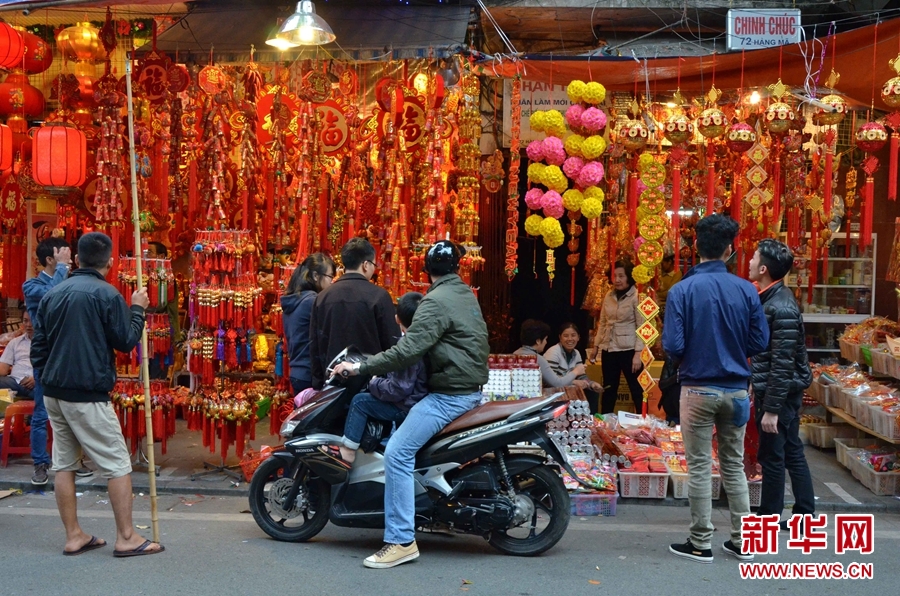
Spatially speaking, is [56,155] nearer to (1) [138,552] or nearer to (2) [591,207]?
(1) [138,552]

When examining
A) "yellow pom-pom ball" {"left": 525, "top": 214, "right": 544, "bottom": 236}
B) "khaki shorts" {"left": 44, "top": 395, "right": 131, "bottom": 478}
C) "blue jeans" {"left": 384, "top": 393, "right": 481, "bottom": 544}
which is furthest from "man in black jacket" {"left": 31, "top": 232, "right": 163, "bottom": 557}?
"yellow pom-pom ball" {"left": 525, "top": 214, "right": 544, "bottom": 236}

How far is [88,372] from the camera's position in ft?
15.2

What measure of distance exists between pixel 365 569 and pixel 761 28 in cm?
520

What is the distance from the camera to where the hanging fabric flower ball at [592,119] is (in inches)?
263

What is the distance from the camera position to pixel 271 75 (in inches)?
304

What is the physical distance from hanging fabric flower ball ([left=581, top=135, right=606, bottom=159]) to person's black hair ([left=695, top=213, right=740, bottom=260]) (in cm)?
216

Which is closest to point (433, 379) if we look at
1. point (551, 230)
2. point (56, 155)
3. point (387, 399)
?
point (387, 399)

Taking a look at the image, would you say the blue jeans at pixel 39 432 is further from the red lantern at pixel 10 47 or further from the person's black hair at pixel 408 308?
the person's black hair at pixel 408 308

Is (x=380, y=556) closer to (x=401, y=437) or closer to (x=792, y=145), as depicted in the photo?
(x=401, y=437)

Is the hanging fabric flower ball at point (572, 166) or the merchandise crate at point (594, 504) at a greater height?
the hanging fabric flower ball at point (572, 166)

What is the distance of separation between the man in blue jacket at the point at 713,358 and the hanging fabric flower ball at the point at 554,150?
2.27m

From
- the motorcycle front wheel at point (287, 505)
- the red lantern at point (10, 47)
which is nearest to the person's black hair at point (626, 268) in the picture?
the motorcycle front wheel at point (287, 505)

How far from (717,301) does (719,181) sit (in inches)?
166

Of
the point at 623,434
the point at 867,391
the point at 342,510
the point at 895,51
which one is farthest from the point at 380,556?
the point at 895,51
